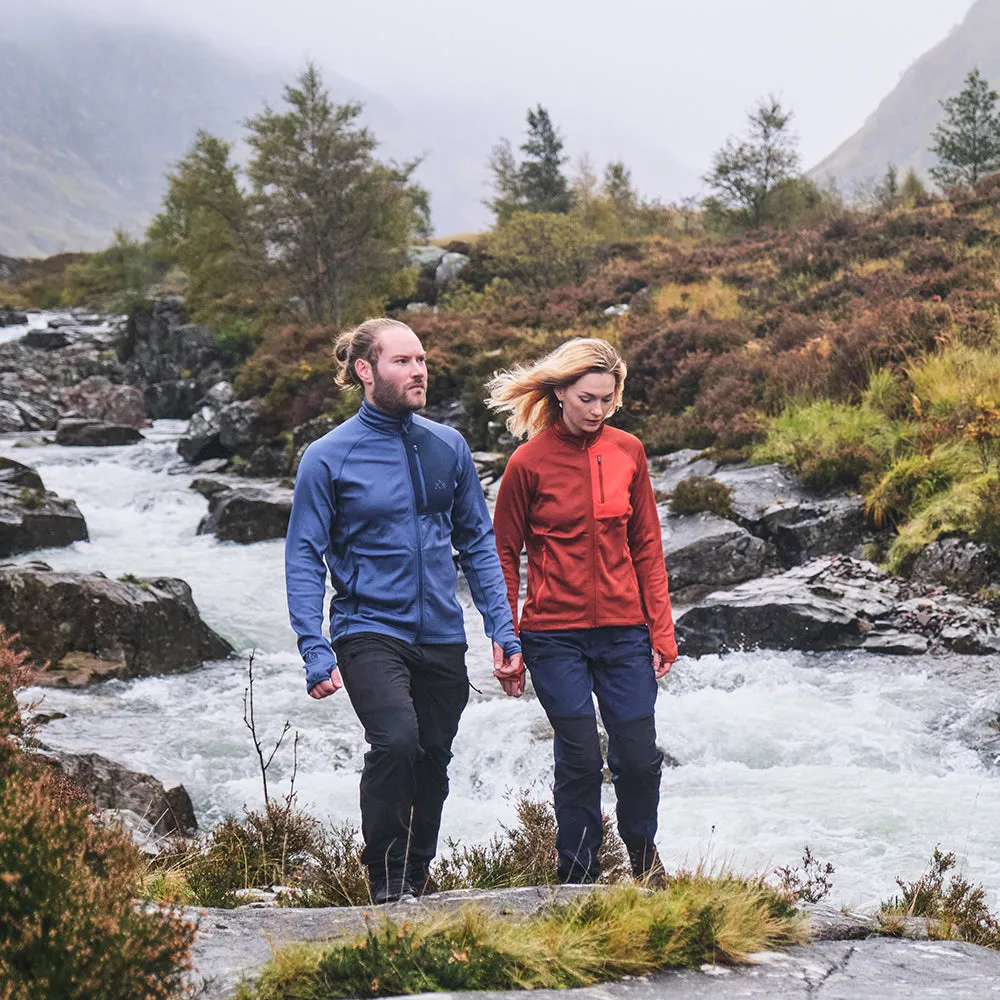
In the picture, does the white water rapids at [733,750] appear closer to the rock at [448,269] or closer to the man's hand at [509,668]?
the man's hand at [509,668]

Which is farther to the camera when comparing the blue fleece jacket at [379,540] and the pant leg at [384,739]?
the blue fleece jacket at [379,540]

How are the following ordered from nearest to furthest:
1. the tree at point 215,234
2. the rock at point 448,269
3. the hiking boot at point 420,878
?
the hiking boot at point 420,878, the tree at point 215,234, the rock at point 448,269

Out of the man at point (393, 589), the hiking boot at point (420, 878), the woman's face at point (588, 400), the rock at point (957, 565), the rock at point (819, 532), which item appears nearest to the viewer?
the man at point (393, 589)

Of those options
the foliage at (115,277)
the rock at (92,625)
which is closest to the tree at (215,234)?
the foliage at (115,277)

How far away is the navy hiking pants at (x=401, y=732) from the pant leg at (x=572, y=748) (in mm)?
345

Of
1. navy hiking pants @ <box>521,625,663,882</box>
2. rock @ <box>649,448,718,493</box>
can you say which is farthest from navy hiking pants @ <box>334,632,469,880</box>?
rock @ <box>649,448,718,493</box>

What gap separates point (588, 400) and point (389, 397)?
806mm

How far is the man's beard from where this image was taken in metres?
3.90

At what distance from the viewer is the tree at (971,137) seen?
3088 centimetres

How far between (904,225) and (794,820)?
62.5 feet

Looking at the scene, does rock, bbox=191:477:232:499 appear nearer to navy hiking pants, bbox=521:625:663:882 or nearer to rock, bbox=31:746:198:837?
rock, bbox=31:746:198:837

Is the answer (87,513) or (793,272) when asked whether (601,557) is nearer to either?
(87,513)

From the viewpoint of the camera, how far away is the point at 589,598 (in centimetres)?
400

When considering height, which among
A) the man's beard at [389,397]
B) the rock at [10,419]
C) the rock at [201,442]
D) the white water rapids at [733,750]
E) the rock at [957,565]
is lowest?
the white water rapids at [733,750]
